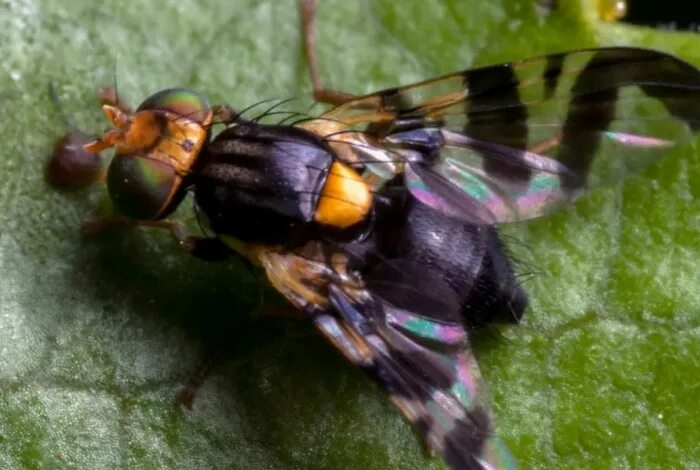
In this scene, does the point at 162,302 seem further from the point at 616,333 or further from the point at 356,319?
the point at 616,333

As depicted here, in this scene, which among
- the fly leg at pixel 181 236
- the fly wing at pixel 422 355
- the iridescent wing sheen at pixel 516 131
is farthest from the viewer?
the iridescent wing sheen at pixel 516 131

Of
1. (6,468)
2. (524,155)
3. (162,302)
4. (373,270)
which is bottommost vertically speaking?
(6,468)

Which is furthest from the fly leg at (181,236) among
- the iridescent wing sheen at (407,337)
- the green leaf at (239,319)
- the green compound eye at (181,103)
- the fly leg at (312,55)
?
the fly leg at (312,55)

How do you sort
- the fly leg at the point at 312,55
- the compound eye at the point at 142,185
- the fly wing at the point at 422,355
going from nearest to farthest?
the fly wing at the point at 422,355
the compound eye at the point at 142,185
the fly leg at the point at 312,55

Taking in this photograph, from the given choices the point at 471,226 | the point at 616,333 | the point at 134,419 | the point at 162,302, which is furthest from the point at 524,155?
the point at 134,419

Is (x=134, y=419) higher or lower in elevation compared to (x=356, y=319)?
lower

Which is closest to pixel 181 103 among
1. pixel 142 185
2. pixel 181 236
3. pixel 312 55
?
pixel 142 185

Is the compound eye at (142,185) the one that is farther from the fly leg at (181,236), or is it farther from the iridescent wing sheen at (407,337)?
the iridescent wing sheen at (407,337)

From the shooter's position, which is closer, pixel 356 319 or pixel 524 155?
pixel 356 319
